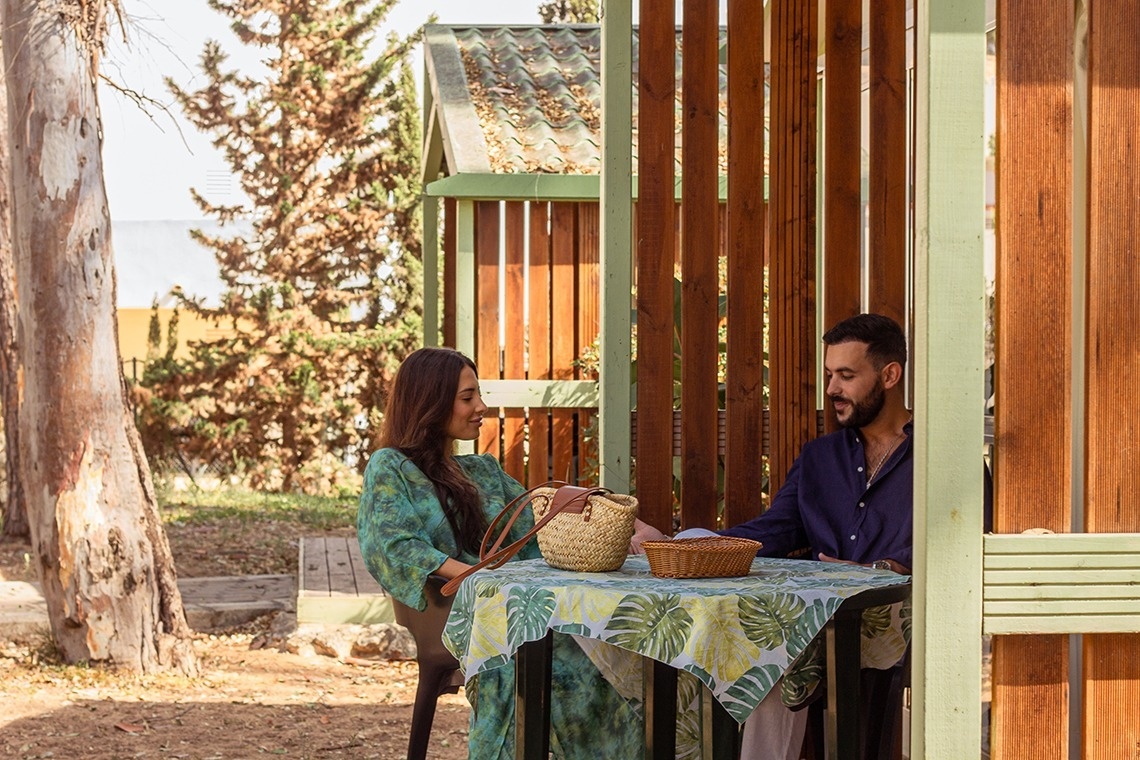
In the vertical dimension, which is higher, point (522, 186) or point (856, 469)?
point (522, 186)

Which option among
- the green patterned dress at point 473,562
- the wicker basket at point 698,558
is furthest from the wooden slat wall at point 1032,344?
the green patterned dress at point 473,562

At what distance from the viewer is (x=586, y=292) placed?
7.72 meters

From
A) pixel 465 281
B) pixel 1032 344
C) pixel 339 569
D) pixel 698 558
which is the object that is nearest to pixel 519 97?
pixel 465 281

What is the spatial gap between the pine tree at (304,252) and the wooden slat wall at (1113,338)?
52.3ft

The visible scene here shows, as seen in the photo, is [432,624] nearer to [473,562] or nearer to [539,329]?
[473,562]

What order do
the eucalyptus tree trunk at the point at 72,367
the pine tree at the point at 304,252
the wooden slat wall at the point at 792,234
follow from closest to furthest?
the wooden slat wall at the point at 792,234 < the eucalyptus tree trunk at the point at 72,367 < the pine tree at the point at 304,252

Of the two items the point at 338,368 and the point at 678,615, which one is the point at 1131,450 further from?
the point at 338,368

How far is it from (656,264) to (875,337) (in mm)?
1036

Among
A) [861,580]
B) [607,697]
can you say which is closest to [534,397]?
[607,697]

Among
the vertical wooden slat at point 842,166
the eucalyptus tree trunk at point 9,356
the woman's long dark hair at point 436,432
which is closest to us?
the woman's long dark hair at point 436,432


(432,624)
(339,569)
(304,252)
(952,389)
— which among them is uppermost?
(304,252)

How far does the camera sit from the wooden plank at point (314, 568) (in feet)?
27.2

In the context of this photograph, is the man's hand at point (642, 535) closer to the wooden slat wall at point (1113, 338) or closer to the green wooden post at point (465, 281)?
the wooden slat wall at point (1113, 338)

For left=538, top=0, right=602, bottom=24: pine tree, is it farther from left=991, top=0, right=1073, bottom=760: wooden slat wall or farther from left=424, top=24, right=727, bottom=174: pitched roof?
left=991, top=0, right=1073, bottom=760: wooden slat wall
